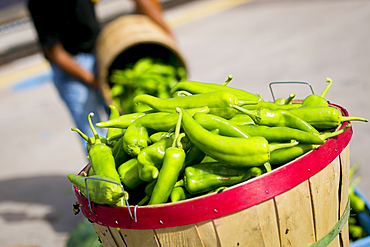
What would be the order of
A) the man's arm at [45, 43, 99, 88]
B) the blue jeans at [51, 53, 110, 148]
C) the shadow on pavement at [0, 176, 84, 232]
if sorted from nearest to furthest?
the man's arm at [45, 43, 99, 88], the blue jeans at [51, 53, 110, 148], the shadow on pavement at [0, 176, 84, 232]

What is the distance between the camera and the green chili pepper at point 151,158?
146cm

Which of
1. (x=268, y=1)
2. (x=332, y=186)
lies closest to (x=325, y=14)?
(x=268, y=1)

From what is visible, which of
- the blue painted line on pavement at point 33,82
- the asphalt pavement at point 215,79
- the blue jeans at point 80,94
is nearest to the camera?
the blue jeans at point 80,94

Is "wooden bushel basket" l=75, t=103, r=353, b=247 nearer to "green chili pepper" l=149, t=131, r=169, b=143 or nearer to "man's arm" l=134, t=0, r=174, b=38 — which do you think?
"green chili pepper" l=149, t=131, r=169, b=143

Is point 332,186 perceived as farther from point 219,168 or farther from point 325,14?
point 325,14

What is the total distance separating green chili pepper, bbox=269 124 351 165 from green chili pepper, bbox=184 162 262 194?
124 mm

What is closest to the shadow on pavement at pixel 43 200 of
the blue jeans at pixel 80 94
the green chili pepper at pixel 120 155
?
the blue jeans at pixel 80 94

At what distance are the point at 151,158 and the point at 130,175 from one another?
140 millimetres

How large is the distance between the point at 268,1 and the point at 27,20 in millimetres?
11779

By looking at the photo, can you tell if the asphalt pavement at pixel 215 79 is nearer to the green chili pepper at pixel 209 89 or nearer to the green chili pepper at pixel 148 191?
the green chili pepper at pixel 209 89

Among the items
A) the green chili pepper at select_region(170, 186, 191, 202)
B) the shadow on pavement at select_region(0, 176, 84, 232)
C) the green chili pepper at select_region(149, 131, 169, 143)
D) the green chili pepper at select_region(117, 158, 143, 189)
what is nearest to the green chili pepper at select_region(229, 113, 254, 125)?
the green chili pepper at select_region(149, 131, 169, 143)

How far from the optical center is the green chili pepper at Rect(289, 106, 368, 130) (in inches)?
60.9

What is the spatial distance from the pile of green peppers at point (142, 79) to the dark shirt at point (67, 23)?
502 mm

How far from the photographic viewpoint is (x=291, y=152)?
1.43m
